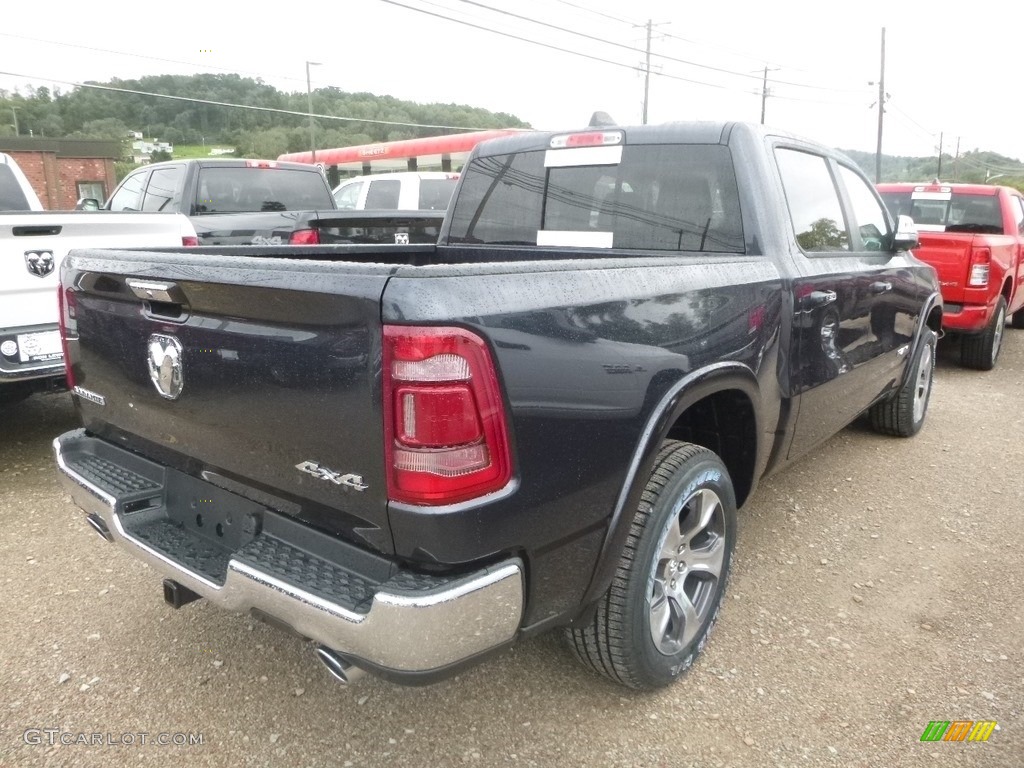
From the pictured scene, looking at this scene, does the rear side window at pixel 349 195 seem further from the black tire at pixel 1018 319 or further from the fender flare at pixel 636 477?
the fender flare at pixel 636 477

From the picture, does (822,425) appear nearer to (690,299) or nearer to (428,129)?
(690,299)

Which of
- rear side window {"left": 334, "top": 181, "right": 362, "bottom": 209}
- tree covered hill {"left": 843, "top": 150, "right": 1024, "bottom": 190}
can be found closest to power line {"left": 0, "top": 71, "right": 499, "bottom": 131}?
rear side window {"left": 334, "top": 181, "right": 362, "bottom": 209}

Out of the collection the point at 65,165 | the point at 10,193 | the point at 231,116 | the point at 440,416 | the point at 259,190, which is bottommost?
the point at 440,416

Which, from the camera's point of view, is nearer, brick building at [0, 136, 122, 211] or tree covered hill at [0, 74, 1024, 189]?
brick building at [0, 136, 122, 211]

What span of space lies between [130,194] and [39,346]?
204 inches

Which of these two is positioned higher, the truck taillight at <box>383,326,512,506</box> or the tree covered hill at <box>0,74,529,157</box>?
the tree covered hill at <box>0,74,529,157</box>

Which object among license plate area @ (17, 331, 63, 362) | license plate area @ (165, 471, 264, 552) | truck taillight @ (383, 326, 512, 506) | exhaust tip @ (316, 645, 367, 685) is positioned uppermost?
truck taillight @ (383, 326, 512, 506)

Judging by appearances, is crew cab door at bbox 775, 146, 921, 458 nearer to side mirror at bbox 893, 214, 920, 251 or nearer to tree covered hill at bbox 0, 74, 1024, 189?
side mirror at bbox 893, 214, 920, 251

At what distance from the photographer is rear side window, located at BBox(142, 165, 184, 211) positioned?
7512mm

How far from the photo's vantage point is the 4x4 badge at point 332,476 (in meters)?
1.76

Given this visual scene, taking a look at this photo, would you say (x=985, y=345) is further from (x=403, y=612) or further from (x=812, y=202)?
(x=403, y=612)

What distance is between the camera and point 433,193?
11320mm

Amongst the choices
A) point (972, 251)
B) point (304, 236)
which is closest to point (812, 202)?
point (972, 251)

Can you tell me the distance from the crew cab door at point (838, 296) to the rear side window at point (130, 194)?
23.5ft
